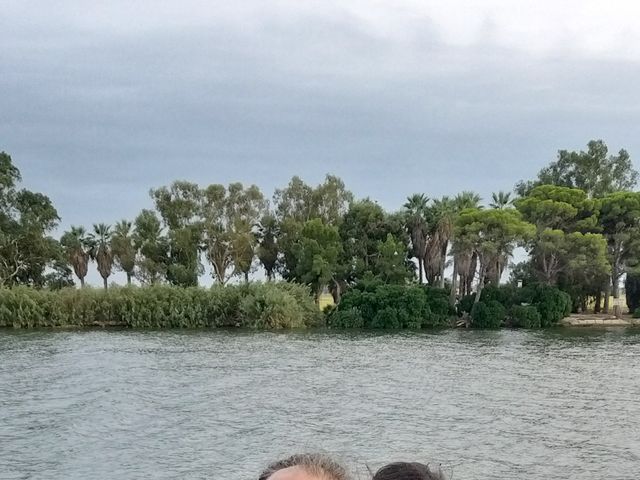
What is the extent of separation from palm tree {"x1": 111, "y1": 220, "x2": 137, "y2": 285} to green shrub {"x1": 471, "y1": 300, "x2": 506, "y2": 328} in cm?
2972

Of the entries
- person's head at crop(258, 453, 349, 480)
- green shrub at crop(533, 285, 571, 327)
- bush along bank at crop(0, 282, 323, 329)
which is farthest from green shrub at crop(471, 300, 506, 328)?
person's head at crop(258, 453, 349, 480)

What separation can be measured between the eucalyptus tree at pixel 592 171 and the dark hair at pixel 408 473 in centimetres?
7328

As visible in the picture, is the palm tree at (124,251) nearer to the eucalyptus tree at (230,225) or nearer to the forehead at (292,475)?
the eucalyptus tree at (230,225)

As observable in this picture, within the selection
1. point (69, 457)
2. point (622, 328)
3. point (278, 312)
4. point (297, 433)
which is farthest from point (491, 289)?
point (69, 457)

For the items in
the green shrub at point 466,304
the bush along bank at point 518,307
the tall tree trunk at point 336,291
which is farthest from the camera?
the tall tree trunk at point 336,291

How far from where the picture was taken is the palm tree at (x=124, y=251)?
221ft

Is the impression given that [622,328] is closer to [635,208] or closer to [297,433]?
[635,208]

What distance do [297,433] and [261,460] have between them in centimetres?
259

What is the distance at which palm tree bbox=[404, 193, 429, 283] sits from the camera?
2367 inches

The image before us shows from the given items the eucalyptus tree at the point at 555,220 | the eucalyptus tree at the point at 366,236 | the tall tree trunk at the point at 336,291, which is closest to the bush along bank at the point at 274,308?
the eucalyptus tree at the point at 555,220

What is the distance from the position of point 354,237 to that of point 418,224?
540cm

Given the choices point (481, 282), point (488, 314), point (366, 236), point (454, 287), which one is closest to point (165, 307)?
point (366, 236)

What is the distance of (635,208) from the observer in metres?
55.9

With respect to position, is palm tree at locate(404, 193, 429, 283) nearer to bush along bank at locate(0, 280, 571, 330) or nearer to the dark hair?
bush along bank at locate(0, 280, 571, 330)
